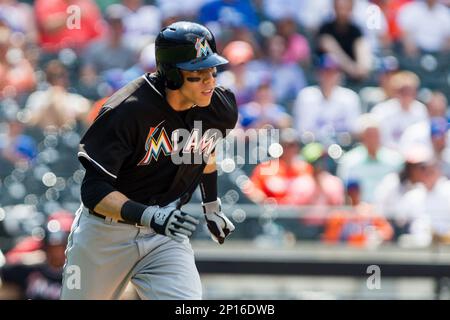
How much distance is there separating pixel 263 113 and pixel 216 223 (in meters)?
4.07

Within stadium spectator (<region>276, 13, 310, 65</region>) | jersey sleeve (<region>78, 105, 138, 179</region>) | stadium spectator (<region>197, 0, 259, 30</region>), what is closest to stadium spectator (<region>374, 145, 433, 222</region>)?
stadium spectator (<region>276, 13, 310, 65</region>)

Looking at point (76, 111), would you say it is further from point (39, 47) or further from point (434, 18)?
point (434, 18)

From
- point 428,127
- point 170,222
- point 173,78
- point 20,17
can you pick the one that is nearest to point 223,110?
point 173,78

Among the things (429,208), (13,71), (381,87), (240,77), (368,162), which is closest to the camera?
(429,208)

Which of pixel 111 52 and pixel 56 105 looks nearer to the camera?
pixel 56 105

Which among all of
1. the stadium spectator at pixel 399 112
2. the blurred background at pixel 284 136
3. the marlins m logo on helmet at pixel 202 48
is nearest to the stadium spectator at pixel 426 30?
the blurred background at pixel 284 136

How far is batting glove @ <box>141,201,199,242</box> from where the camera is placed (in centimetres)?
467

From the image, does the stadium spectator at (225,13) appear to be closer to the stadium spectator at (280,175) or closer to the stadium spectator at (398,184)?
the stadium spectator at (280,175)

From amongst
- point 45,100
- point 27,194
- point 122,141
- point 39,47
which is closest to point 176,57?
point 122,141

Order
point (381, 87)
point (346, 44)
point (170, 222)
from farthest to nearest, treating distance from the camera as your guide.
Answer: point (346, 44) → point (381, 87) → point (170, 222)

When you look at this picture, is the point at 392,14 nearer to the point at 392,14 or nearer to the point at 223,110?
the point at 392,14

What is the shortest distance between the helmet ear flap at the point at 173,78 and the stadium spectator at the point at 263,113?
4199mm

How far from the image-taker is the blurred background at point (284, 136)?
27.3 ft

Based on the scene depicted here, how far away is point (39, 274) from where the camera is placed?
8125 mm
